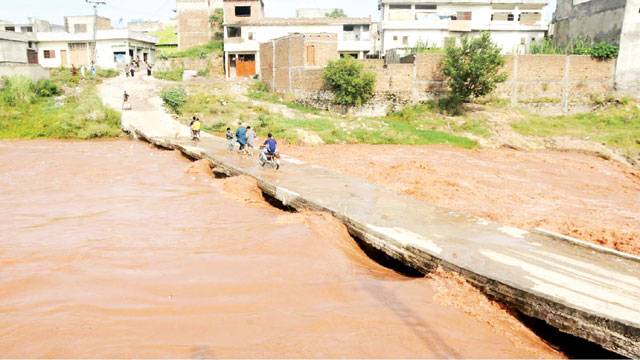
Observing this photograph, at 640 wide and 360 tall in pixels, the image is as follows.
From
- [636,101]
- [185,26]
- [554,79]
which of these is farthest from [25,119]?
[636,101]

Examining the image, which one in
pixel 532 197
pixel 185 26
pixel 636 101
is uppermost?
pixel 185 26

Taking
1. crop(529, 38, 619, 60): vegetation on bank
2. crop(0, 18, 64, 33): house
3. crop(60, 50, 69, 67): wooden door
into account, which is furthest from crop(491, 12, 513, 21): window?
crop(0, 18, 64, 33): house

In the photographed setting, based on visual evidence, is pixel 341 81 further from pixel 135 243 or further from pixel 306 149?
pixel 135 243

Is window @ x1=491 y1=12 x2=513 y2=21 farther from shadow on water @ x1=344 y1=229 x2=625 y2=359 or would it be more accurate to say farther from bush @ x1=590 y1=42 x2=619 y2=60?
shadow on water @ x1=344 y1=229 x2=625 y2=359

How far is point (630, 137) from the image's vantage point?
23.4 meters

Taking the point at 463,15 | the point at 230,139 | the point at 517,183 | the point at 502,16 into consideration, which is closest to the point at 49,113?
the point at 230,139

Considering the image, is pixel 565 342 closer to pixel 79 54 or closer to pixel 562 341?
pixel 562 341

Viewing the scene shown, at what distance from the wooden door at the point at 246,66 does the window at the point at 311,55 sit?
10751 millimetres

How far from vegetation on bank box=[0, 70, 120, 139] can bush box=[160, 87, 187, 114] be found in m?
3.33

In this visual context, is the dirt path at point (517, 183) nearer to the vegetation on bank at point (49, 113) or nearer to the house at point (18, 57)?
the vegetation on bank at point (49, 113)

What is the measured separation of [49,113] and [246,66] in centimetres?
1719

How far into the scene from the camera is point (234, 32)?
4078cm

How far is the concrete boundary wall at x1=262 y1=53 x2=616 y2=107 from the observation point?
1144 inches

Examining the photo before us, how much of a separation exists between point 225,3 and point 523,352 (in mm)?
40813
